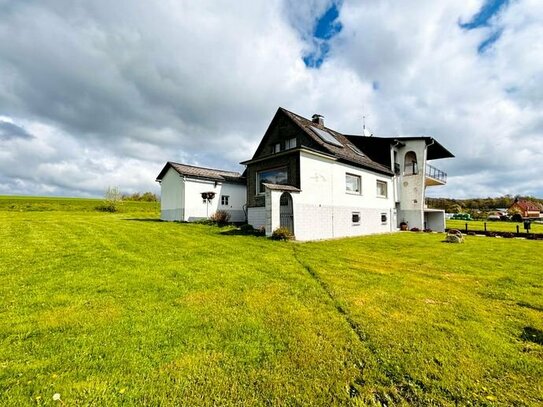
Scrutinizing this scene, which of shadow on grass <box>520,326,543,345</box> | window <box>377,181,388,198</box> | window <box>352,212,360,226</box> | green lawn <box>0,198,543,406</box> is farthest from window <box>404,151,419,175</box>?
shadow on grass <box>520,326,543,345</box>

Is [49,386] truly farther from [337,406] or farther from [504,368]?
[504,368]

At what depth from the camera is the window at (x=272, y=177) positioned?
1670 cm

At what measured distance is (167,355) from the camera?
341cm

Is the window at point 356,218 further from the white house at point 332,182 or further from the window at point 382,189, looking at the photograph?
the window at point 382,189

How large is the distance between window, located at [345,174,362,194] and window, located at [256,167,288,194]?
16.2ft

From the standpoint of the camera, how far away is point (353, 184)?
64.0 feet

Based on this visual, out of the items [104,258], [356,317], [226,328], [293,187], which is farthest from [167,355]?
[293,187]

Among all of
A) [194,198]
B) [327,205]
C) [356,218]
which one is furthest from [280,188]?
[194,198]

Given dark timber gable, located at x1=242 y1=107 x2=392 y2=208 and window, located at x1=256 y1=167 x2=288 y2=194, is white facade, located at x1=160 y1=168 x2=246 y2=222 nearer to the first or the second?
dark timber gable, located at x1=242 y1=107 x2=392 y2=208

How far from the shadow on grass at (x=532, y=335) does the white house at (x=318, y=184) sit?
10.5 metres

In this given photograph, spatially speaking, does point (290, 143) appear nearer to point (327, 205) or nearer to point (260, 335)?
point (327, 205)

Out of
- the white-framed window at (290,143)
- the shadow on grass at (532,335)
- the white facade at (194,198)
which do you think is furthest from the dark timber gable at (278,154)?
the shadow on grass at (532,335)

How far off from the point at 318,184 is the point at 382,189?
941 centimetres

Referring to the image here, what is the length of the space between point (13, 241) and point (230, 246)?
8489 mm
